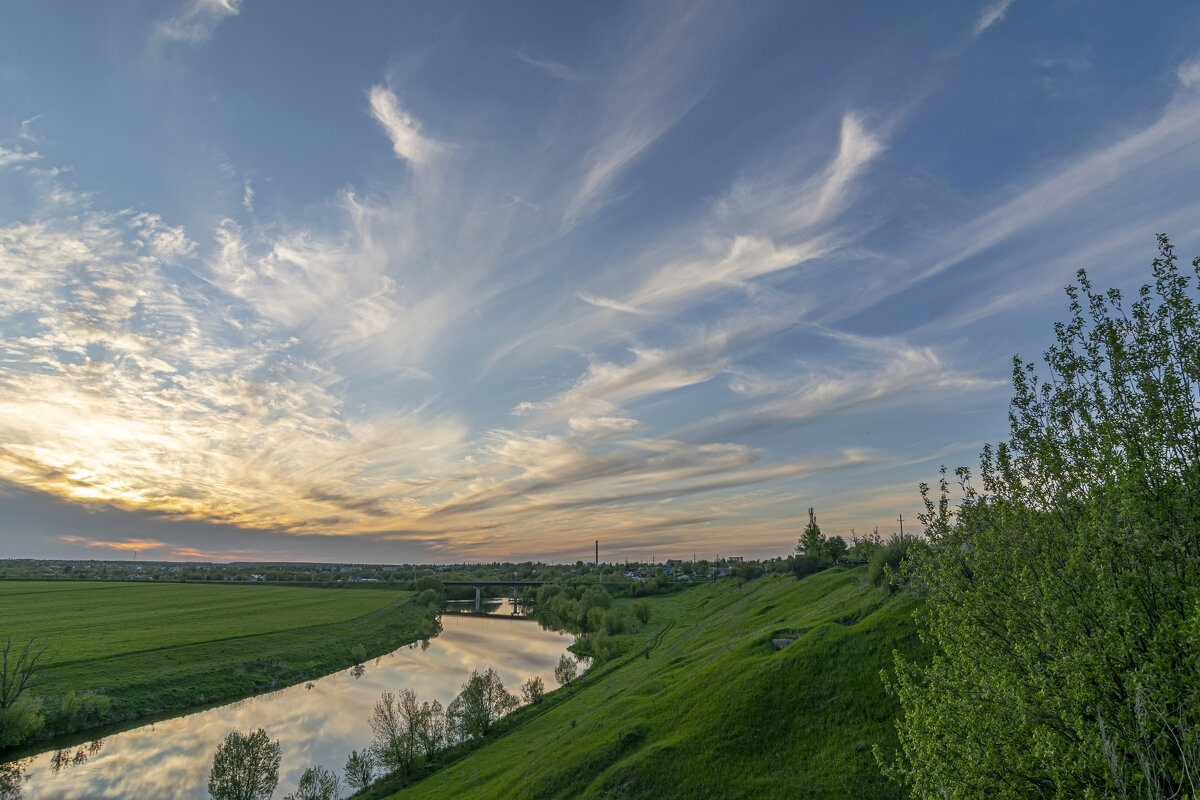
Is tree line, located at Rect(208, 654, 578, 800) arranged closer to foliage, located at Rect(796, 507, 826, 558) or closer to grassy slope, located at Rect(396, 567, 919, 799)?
grassy slope, located at Rect(396, 567, 919, 799)

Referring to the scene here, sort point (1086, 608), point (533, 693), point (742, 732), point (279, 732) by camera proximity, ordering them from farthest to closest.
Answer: point (533, 693), point (279, 732), point (742, 732), point (1086, 608)

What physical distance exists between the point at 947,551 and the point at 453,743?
5162 centimetres

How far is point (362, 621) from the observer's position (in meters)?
129

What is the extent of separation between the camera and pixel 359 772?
47500mm

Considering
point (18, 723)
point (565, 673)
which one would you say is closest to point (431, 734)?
point (565, 673)

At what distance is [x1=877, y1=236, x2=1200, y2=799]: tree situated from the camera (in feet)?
39.7

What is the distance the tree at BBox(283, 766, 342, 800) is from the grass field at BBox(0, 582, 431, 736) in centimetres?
3329

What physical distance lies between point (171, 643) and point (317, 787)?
62.8m

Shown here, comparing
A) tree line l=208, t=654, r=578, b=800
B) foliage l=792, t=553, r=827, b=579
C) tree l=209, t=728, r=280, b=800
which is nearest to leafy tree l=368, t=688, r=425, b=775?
tree line l=208, t=654, r=578, b=800

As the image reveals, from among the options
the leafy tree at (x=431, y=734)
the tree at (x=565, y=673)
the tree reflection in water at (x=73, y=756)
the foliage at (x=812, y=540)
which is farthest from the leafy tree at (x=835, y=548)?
the tree reflection in water at (x=73, y=756)

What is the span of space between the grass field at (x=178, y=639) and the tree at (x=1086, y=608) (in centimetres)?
7936

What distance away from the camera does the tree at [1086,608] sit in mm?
12086

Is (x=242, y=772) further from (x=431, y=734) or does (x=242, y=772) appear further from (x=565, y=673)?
(x=565, y=673)

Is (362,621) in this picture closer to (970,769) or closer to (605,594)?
(605,594)
